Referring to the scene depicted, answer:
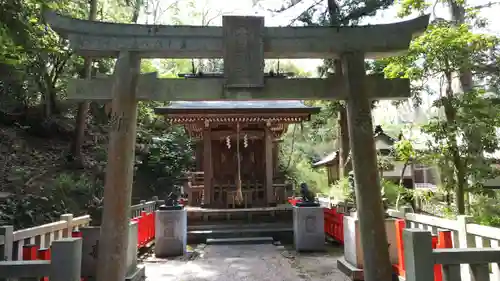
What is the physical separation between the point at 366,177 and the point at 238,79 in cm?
235

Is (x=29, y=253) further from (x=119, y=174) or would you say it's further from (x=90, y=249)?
(x=119, y=174)

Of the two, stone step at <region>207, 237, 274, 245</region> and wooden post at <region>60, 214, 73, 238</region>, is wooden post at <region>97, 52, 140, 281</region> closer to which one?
wooden post at <region>60, 214, 73, 238</region>

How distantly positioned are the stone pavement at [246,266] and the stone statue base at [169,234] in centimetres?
40

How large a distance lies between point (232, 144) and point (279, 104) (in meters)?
3.14

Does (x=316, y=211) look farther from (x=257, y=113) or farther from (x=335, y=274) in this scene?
(x=257, y=113)

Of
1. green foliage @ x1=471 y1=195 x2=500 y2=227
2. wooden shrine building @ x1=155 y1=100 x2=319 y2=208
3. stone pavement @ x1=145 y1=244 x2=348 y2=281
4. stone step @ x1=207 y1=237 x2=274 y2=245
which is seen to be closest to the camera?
stone pavement @ x1=145 y1=244 x2=348 y2=281

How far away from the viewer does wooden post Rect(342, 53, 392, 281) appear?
461 cm

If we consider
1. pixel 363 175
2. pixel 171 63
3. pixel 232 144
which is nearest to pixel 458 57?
pixel 363 175

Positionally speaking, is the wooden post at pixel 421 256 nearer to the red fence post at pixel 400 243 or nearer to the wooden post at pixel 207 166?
the red fence post at pixel 400 243

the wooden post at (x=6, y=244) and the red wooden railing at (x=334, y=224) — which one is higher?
the wooden post at (x=6, y=244)

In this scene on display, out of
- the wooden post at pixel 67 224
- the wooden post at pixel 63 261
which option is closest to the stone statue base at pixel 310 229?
the wooden post at pixel 67 224

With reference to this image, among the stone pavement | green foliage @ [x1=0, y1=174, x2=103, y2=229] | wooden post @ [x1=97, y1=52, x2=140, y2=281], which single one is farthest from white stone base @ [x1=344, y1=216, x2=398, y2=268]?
green foliage @ [x1=0, y1=174, x2=103, y2=229]

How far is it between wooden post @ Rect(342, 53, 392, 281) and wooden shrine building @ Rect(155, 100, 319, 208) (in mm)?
6054

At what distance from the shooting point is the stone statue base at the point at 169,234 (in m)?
8.56
